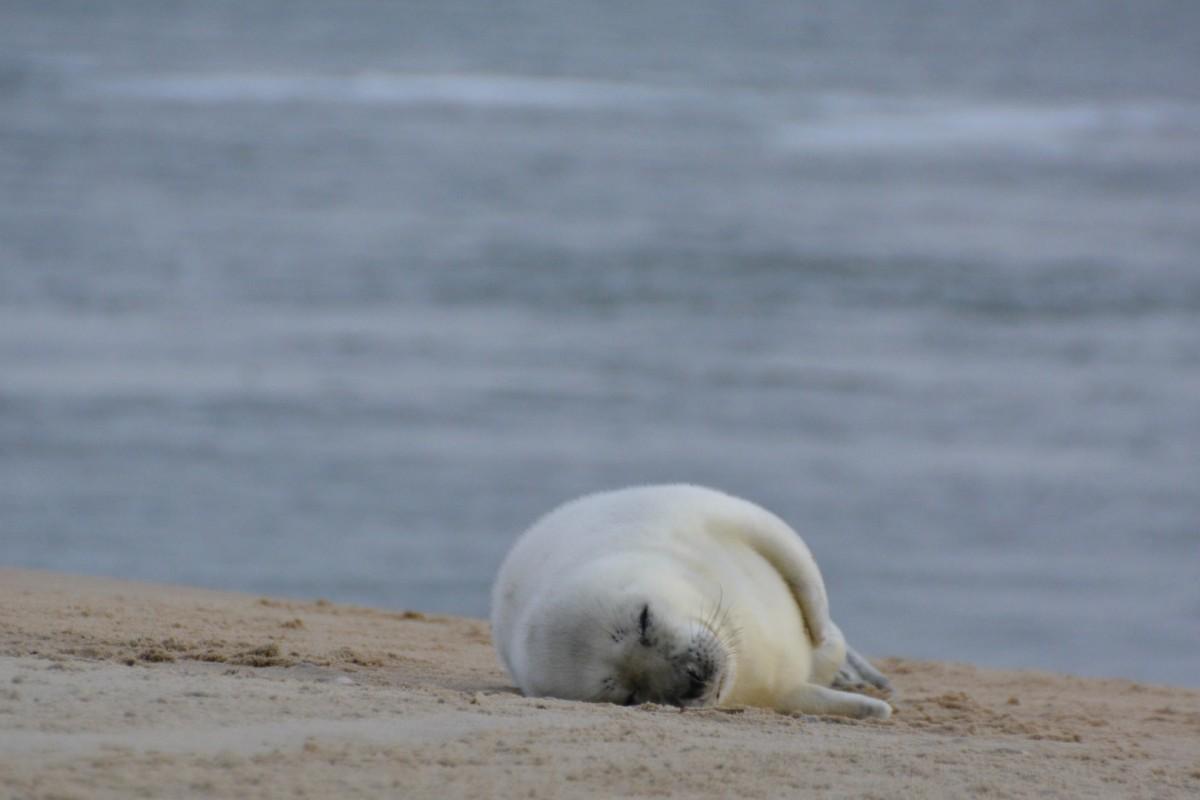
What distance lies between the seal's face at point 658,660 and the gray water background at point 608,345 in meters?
4.16

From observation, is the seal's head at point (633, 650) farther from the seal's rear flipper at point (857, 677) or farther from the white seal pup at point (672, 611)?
the seal's rear flipper at point (857, 677)

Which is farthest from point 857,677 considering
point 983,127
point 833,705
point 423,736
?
point 983,127

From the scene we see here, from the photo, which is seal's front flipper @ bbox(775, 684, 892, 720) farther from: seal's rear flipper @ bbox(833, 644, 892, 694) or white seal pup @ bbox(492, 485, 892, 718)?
seal's rear flipper @ bbox(833, 644, 892, 694)

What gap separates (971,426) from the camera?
1280cm

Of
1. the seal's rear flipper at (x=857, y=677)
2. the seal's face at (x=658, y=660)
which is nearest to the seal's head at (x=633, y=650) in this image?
the seal's face at (x=658, y=660)

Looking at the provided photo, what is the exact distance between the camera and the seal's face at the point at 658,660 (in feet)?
15.3

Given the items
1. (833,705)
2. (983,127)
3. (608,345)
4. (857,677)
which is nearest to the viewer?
(833,705)

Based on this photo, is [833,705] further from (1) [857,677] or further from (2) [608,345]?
(2) [608,345]

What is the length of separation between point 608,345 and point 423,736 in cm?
1153

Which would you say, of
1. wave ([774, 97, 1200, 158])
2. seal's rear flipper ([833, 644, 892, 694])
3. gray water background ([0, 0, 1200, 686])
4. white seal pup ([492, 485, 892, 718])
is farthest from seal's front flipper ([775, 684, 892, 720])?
wave ([774, 97, 1200, 158])

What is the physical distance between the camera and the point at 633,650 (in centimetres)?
470

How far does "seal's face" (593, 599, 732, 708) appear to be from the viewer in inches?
184

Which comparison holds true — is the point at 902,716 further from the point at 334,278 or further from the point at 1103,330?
the point at 334,278

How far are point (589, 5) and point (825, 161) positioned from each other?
38235mm
